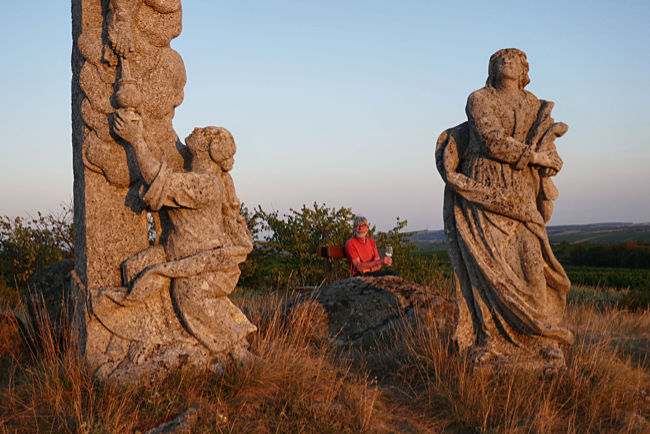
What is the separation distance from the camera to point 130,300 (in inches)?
173

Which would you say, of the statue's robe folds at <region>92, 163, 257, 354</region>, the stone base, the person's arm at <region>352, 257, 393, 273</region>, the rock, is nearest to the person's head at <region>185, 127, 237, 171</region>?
the statue's robe folds at <region>92, 163, 257, 354</region>

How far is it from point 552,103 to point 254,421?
409cm

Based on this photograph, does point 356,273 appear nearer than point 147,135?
No

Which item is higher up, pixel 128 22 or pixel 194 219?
pixel 128 22

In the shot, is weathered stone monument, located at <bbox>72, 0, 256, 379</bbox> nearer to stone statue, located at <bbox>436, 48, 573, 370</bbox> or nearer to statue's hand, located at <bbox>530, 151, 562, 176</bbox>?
stone statue, located at <bbox>436, 48, 573, 370</bbox>

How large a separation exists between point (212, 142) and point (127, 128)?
0.72m

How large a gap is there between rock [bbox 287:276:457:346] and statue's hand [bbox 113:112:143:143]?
318 centimetres

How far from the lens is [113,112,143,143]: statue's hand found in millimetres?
4324

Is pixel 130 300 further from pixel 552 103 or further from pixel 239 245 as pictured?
pixel 552 103

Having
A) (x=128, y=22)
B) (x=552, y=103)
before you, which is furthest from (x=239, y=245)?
(x=552, y=103)

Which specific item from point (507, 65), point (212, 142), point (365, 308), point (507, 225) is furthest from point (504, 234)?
point (212, 142)

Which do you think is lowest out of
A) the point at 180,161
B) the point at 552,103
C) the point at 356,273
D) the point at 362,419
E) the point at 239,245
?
the point at 362,419

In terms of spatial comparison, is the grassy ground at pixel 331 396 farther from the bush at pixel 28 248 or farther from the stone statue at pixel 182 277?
the bush at pixel 28 248

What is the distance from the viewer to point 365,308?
7113 millimetres
